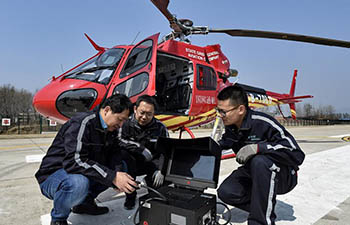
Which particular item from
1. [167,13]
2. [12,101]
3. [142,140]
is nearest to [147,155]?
[142,140]

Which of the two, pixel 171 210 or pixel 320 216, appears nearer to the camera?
pixel 171 210

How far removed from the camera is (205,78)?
5.70 meters

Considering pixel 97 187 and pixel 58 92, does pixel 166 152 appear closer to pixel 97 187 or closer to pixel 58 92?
pixel 97 187

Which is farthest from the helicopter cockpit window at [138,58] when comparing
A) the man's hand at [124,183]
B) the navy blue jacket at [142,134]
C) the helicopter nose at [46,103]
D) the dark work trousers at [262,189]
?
the dark work trousers at [262,189]

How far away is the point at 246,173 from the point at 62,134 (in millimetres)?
1638

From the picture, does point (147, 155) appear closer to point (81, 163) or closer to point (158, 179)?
point (158, 179)

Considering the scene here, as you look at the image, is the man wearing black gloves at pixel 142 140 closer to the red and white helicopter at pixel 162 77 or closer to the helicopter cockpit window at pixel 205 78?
the red and white helicopter at pixel 162 77

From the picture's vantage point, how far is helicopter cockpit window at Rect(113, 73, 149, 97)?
4.42 metres

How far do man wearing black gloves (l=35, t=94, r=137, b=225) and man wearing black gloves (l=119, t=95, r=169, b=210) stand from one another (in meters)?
0.43

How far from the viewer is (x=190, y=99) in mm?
5480

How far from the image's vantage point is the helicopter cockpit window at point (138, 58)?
15.1 ft

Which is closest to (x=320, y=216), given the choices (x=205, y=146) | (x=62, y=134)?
(x=205, y=146)

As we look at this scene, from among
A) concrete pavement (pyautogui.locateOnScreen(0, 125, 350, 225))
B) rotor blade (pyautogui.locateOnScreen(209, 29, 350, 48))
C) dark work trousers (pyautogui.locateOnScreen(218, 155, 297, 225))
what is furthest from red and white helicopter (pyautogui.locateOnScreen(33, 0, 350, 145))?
dark work trousers (pyautogui.locateOnScreen(218, 155, 297, 225))

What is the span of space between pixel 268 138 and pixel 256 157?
25cm
